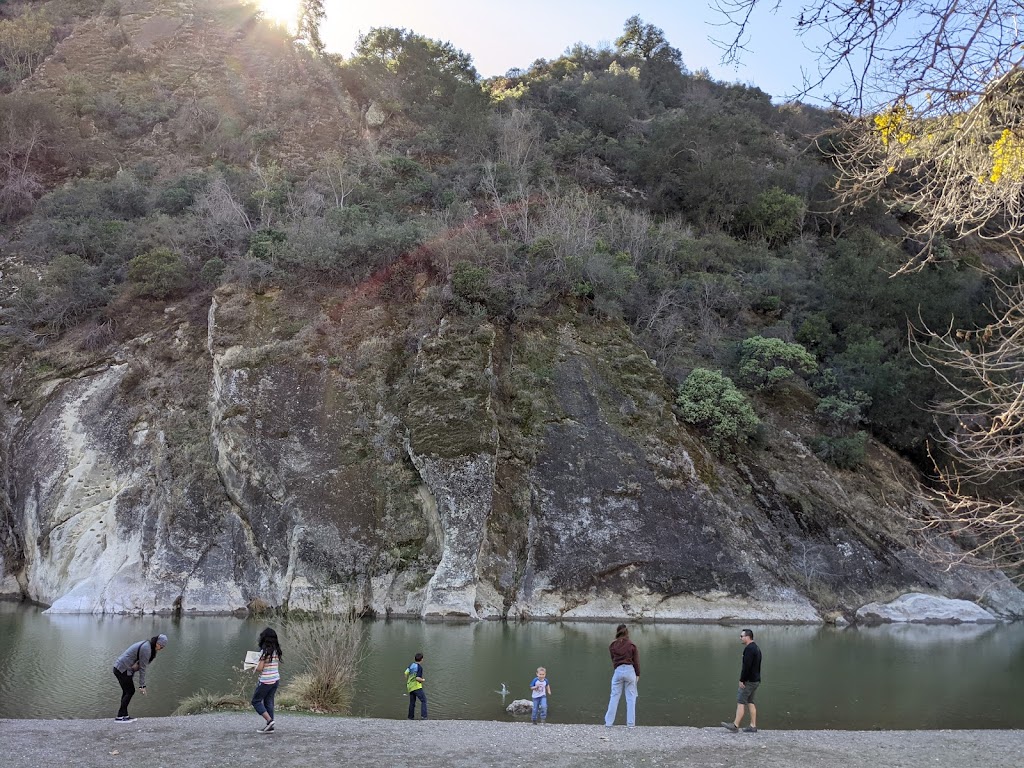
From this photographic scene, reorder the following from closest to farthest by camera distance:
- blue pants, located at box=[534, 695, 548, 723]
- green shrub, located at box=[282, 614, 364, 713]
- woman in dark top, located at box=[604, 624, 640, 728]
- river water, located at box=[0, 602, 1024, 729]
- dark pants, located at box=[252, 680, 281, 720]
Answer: dark pants, located at box=[252, 680, 281, 720] → woman in dark top, located at box=[604, 624, 640, 728] → blue pants, located at box=[534, 695, 548, 723] → green shrub, located at box=[282, 614, 364, 713] → river water, located at box=[0, 602, 1024, 729]

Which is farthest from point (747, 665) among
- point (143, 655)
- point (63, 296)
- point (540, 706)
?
point (63, 296)

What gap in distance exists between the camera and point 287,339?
30.0 m

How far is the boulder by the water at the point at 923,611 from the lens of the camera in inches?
1021

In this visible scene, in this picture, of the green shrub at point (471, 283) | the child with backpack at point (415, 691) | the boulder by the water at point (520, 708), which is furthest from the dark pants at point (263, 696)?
the green shrub at point (471, 283)

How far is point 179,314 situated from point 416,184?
15.2 metres

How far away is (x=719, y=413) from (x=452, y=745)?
73.4 feet

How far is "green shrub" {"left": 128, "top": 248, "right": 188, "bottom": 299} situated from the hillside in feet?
0.48

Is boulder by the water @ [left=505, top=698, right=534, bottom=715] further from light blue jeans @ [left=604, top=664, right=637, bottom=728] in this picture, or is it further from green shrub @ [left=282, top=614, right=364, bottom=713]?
green shrub @ [left=282, top=614, right=364, bottom=713]

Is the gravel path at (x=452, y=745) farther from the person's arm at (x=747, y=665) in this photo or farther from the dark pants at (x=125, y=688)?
the person's arm at (x=747, y=665)

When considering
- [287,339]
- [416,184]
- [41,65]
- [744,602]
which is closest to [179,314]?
[287,339]

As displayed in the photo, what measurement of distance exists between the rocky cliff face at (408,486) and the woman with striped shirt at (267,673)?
540 inches

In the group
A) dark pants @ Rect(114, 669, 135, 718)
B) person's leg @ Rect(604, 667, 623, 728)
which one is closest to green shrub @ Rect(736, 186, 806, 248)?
person's leg @ Rect(604, 667, 623, 728)

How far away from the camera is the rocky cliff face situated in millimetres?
25312

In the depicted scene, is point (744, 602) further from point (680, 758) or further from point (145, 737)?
point (145, 737)
